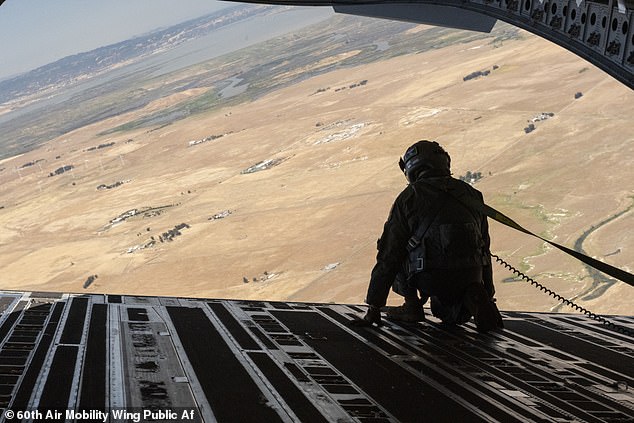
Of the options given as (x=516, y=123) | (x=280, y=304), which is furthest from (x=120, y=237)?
(x=280, y=304)

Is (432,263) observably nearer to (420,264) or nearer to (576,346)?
(420,264)

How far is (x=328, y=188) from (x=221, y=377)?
123046 mm

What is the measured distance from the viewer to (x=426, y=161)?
29.2ft

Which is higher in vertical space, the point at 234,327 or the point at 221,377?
the point at 221,377

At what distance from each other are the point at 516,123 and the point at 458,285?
5314 inches

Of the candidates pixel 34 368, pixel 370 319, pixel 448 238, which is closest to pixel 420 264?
pixel 448 238

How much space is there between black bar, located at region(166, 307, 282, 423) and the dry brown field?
68.0 metres

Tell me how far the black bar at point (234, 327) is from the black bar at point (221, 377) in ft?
0.73

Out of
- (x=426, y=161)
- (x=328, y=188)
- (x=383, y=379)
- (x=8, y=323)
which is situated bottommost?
(x=328, y=188)

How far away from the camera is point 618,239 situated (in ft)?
286

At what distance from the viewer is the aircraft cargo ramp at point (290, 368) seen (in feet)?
18.1

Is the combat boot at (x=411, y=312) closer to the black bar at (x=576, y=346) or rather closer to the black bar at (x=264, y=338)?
the black bar at (x=576, y=346)

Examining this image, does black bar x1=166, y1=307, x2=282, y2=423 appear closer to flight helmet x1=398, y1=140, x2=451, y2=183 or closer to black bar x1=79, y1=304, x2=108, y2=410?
black bar x1=79, y1=304, x2=108, y2=410

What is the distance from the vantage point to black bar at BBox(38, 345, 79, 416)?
539 centimetres
